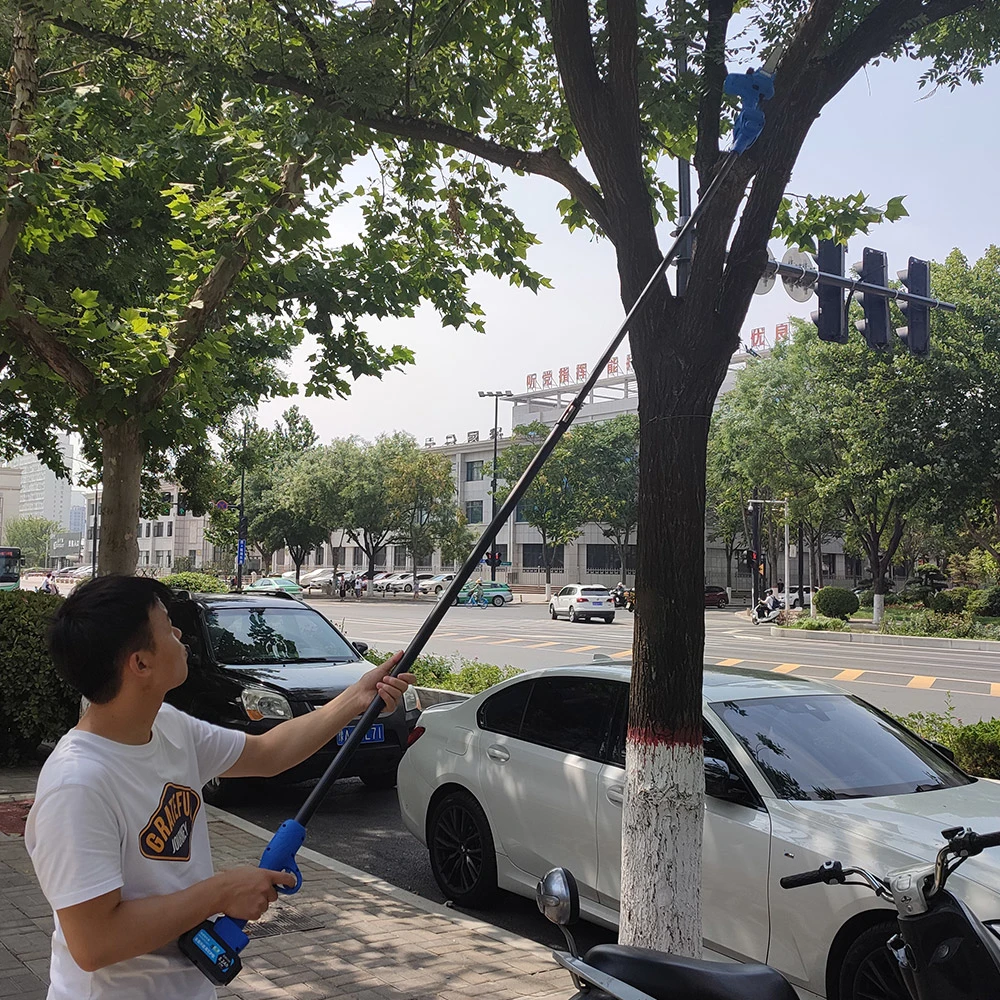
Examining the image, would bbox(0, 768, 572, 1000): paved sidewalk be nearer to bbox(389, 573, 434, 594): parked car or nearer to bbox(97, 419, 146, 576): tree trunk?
bbox(97, 419, 146, 576): tree trunk

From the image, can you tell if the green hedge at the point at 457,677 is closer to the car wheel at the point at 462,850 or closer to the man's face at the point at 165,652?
the car wheel at the point at 462,850

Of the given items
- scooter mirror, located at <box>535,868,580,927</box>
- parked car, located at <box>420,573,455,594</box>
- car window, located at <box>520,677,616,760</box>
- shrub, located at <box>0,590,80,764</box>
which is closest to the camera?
scooter mirror, located at <box>535,868,580,927</box>

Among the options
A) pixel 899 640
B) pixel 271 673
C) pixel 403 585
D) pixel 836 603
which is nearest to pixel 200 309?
pixel 271 673

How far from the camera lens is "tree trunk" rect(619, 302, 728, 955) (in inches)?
159

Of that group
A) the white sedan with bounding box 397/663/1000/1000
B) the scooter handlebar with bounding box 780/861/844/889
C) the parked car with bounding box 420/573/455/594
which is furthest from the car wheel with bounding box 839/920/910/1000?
the parked car with bounding box 420/573/455/594

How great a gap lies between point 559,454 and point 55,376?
161ft

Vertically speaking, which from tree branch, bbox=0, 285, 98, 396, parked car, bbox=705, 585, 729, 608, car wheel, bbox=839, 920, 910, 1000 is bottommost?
parked car, bbox=705, 585, 729, 608

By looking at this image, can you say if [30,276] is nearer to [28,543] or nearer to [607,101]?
[607,101]

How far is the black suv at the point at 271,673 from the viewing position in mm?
8195

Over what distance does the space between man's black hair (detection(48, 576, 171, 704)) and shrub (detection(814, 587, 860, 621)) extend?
120ft

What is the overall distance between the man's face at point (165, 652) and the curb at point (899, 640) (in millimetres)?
26922

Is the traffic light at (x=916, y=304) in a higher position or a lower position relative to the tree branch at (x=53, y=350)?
higher

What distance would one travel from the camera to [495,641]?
26.3 meters

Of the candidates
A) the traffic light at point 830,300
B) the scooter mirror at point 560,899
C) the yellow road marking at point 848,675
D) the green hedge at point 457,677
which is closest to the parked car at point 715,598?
the yellow road marking at point 848,675
